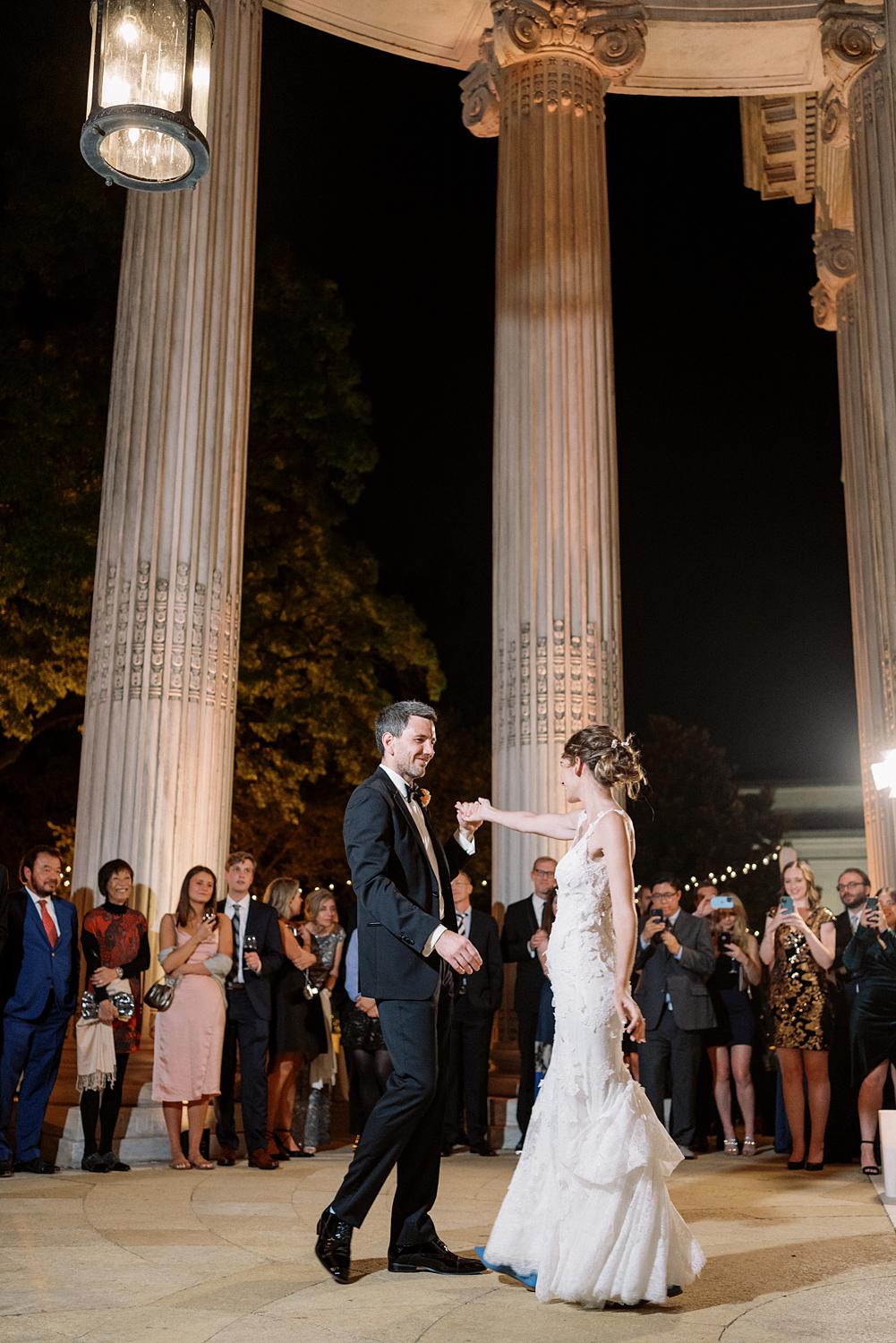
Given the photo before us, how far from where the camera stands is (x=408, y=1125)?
658cm

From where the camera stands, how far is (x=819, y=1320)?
5754mm

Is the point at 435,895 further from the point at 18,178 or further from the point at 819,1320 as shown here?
the point at 18,178

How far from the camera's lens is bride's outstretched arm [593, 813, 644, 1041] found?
6.61 metres

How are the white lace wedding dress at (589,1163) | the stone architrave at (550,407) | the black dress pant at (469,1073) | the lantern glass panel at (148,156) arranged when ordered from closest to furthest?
1. the white lace wedding dress at (589,1163)
2. the lantern glass panel at (148,156)
3. the black dress pant at (469,1073)
4. the stone architrave at (550,407)

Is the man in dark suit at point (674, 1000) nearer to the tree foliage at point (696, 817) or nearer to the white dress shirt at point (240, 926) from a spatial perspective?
the white dress shirt at point (240, 926)

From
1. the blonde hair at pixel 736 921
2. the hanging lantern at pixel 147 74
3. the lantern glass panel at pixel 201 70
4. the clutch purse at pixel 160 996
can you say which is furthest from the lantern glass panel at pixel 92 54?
the blonde hair at pixel 736 921

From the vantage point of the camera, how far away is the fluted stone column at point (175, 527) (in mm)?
14070

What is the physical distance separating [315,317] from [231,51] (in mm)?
11845

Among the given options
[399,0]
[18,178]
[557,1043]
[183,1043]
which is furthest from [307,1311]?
[18,178]

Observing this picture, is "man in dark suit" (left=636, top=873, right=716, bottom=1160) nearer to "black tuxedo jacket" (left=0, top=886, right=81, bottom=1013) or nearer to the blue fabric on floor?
"black tuxedo jacket" (left=0, top=886, right=81, bottom=1013)

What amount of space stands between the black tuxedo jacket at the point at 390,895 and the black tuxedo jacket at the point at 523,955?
6.55m

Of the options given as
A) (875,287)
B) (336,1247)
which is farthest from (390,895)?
(875,287)

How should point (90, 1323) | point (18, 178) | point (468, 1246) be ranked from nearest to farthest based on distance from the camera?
point (90, 1323) < point (468, 1246) < point (18, 178)

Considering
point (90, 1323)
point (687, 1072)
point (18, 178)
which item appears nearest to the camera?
point (90, 1323)
